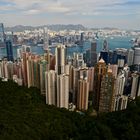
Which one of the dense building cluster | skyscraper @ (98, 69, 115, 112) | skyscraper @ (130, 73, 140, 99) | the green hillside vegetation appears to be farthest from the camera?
skyscraper @ (130, 73, 140, 99)

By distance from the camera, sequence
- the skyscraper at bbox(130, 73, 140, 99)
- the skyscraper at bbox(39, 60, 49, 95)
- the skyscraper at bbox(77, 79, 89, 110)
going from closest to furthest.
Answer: the skyscraper at bbox(77, 79, 89, 110) < the skyscraper at bbox(39, 60, 49, 95) < the skyscraper at bbox(130, 73, 140, 99)

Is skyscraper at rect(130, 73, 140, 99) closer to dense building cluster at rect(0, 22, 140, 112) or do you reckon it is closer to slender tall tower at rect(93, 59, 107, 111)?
dense building cluster at rect(0, 22, 140, 112)

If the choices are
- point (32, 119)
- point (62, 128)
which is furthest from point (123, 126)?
point (32, 119)

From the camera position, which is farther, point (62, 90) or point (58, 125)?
point (62, 90)

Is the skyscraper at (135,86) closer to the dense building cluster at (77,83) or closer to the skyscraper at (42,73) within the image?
the dense building cluster at (77,83)

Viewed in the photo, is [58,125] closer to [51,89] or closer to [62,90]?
[62,90]

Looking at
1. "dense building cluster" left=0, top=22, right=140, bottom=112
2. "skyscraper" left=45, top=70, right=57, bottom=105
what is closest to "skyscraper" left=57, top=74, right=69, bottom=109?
"dense building cluster" left=0, top=22, right=140, bottom=112

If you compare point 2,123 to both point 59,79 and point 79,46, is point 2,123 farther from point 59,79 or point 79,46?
point 79,46

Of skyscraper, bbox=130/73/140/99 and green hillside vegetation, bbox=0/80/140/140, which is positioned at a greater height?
green hillside vegetation, bbox=0/80/140/140

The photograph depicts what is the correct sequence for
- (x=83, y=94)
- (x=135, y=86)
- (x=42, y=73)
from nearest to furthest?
1. (x=83, y=94)
2. (x=135, y=86)
3. (x=42, y=73)

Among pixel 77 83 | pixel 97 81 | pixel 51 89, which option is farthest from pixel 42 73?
pixel 97 81
